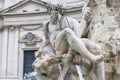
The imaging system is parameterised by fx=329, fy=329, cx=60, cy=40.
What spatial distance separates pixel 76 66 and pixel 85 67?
0.65ft

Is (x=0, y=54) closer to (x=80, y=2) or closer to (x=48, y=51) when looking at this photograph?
(x=80, y=2)

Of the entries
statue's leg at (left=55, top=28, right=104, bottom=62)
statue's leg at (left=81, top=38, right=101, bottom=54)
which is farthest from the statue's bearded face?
statue's leg at (left=81, top=38, right=101, bottom=54)

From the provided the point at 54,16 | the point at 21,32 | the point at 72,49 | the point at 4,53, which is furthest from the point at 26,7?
the point at 72,49

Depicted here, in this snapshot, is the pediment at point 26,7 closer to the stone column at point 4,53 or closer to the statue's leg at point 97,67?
the stone column at point 4,53

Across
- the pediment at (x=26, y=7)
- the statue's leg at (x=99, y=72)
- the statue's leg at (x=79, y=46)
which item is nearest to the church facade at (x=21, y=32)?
the pediment at (x=26, y=7)

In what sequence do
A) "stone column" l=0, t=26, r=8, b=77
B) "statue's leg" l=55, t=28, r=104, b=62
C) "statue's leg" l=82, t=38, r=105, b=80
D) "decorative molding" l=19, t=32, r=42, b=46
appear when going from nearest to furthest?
"statue's leg" l=55, t=28, r=104, b=62, "statue's leg" l=82, t=38, r=105, b=80, "stone column" l=0, t=26, r=8, b=77, "decorative molding" l=19, t=32, r=42, b=46

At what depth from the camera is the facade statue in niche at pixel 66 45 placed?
448 centimetres

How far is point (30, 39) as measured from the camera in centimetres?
2589

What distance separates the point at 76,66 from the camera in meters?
4.82

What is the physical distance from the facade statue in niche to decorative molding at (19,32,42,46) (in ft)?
66.5

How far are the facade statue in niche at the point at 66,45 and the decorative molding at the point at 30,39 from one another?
2026 centimetres

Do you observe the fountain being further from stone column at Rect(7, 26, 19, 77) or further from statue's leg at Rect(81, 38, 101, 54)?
stone column at Rect(7, 26, 19, 77)

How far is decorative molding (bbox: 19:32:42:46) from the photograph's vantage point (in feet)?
84.7

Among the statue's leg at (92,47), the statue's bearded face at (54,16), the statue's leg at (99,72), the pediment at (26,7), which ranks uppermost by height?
the pediment at (26,7)
